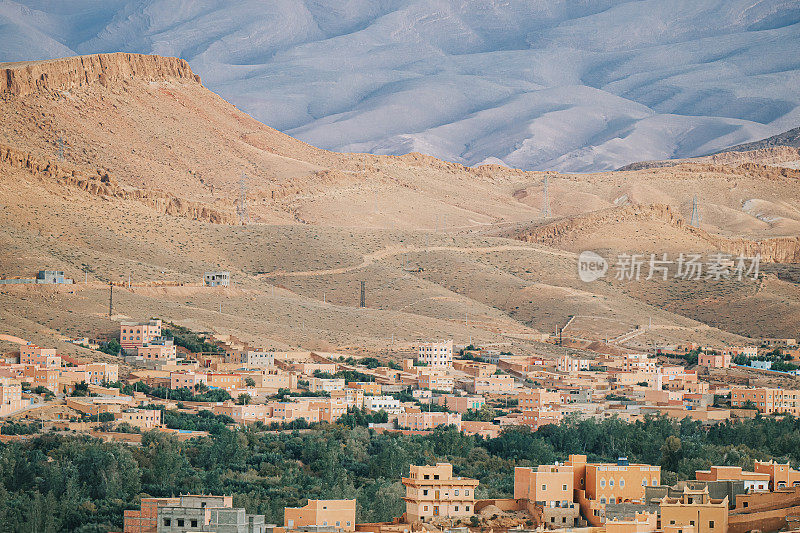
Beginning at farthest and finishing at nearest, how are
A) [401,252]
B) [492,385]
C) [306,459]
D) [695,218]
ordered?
1. [695,218]
2. [401,252]
3. [492,385]
4. [306,459]

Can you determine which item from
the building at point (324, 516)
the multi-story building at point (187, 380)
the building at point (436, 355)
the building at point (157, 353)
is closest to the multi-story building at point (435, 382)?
the building at point (436, 355)

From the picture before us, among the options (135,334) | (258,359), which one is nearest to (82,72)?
(135,334)

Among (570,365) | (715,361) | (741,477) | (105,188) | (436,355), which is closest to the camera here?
(741,477)

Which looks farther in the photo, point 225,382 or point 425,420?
point 225,382

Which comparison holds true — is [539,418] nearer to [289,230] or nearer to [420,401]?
[420,401]

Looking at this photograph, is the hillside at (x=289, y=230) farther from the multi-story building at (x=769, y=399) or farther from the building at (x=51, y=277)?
the multi-story building at (x=769, y=399)

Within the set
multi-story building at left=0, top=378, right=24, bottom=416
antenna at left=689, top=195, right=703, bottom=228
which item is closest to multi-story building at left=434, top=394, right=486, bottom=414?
multi-story building at left=0, top=378, right=24, bottom=416

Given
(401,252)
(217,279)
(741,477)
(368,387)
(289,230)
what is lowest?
(741,477)
